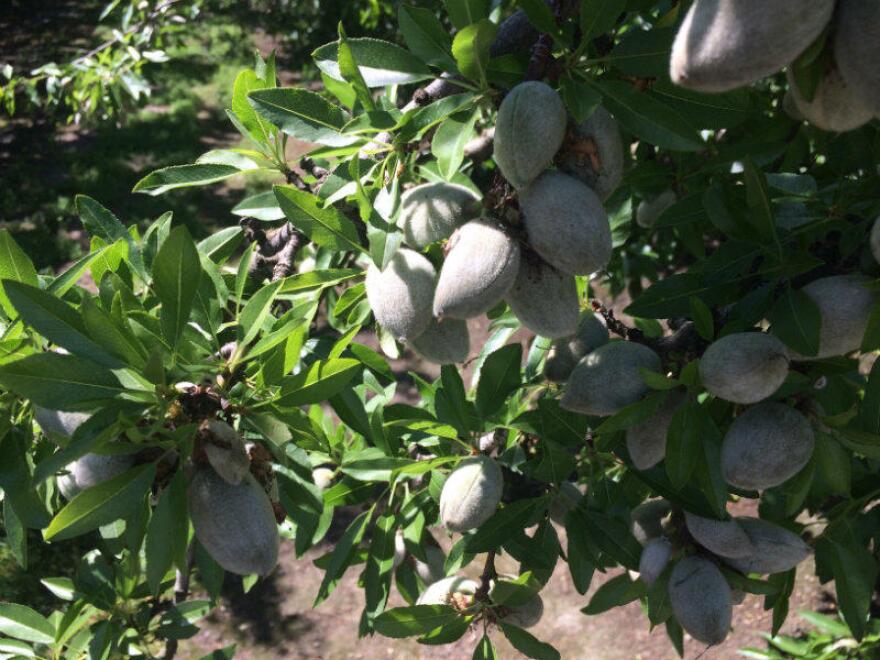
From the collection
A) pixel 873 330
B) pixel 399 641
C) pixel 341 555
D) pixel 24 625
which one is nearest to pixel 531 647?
pixel 341 555

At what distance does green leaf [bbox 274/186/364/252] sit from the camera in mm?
895

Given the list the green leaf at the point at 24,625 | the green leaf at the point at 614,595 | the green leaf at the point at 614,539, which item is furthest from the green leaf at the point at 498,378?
the green leaf at the point at 24,625

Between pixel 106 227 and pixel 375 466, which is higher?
pixel 106 227

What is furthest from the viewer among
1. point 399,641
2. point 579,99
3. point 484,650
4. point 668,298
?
point 399,641

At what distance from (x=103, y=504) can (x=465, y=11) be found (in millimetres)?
578

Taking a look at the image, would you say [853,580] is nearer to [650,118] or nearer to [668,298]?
[668,298]

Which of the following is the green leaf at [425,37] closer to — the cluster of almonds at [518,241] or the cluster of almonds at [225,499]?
the cluster of almonds at [518,241]

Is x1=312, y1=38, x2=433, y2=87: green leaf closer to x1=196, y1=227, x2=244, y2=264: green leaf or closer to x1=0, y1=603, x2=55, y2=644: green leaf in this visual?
x1=196, y1=227, x2=244, y2=264: green leaf

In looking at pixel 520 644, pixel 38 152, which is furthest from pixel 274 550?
pixel 38 152

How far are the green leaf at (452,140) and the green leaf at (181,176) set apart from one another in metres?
0.34

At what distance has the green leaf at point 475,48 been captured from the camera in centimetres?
71

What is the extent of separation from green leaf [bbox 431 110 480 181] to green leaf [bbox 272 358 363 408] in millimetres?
219

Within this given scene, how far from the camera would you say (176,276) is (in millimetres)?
793

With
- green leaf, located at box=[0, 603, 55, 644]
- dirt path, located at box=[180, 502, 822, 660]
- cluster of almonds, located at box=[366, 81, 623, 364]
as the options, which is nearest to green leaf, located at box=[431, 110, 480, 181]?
cluster of almonds, located at box=[366, 81, 623, 364]
